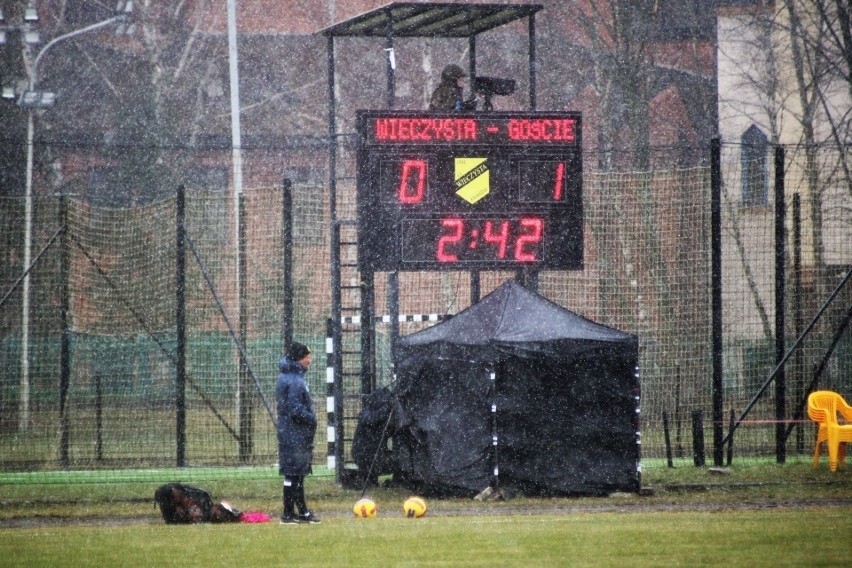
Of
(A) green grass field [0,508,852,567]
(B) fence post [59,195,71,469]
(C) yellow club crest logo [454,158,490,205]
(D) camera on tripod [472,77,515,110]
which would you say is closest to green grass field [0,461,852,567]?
(A) green grass field [0,508,852,567]

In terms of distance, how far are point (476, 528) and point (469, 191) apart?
5036mm

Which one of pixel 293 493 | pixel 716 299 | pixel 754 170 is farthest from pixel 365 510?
pixel 754 170

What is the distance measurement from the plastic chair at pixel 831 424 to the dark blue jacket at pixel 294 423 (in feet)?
23.3

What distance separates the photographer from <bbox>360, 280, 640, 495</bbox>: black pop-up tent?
16969mm

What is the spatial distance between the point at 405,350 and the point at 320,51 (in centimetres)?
3236

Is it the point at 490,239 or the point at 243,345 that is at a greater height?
the point at 490,239

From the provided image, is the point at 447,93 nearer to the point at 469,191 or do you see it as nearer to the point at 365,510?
the point at 469,191

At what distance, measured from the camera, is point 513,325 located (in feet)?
56.9

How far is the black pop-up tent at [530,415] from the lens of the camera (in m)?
17.0

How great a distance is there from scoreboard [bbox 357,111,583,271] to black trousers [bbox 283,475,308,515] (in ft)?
10.7

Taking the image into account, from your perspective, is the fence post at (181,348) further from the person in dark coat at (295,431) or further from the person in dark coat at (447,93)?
the person in dark coat at (295,431)

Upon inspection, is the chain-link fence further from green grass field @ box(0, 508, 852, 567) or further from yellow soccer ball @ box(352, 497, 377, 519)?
green grass field @ box(0, 508, 852, 567)

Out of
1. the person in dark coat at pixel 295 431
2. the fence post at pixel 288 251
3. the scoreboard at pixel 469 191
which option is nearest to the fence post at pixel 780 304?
the scoreboard at pixel 469 191

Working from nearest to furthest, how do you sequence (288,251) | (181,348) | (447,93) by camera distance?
(447,93)
(288,251)
(181,348)
